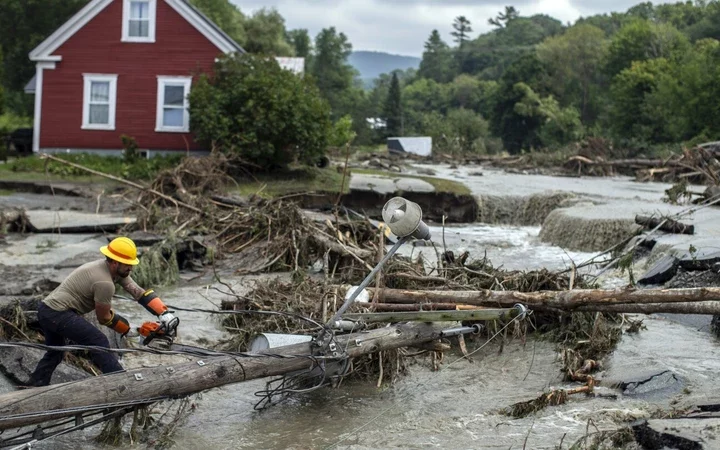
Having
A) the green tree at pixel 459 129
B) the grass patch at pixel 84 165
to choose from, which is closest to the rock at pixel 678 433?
the grass patch at pixel 84 165

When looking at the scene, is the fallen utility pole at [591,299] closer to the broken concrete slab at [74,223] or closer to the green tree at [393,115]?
the broken concrete slab at [74,223]

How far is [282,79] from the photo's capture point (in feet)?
82.7

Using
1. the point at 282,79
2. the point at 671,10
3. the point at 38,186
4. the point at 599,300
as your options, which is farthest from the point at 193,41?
the point at 671,10

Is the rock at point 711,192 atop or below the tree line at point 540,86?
below

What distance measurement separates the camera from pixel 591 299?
8727 mm

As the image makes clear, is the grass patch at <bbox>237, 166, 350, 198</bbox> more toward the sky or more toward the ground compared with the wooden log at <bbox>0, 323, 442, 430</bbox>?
more toward the sky

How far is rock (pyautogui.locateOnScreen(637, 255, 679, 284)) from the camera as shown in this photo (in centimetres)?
1268

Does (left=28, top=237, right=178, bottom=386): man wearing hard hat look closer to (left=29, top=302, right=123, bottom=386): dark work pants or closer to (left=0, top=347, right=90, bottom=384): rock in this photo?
(left=29, top=302, right=123, bottom=386): dark work pants

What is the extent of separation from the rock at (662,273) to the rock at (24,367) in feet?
25.7

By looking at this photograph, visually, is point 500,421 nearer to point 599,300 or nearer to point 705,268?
point 599,300

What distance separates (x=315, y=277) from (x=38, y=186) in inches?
510

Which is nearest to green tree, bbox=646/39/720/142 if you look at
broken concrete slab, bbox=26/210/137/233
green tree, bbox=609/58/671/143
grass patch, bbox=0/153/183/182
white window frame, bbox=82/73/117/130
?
green tree, bbox=609/58/671/143

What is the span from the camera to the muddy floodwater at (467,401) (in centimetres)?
772

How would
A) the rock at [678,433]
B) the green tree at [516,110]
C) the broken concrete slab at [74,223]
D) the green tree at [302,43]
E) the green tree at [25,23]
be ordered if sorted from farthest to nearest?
the green tree at [302,43] → the green tree at [516,110] → the green tree at [25,23] → the broken concrete slab at [74,223] → the rock at [678,433]
